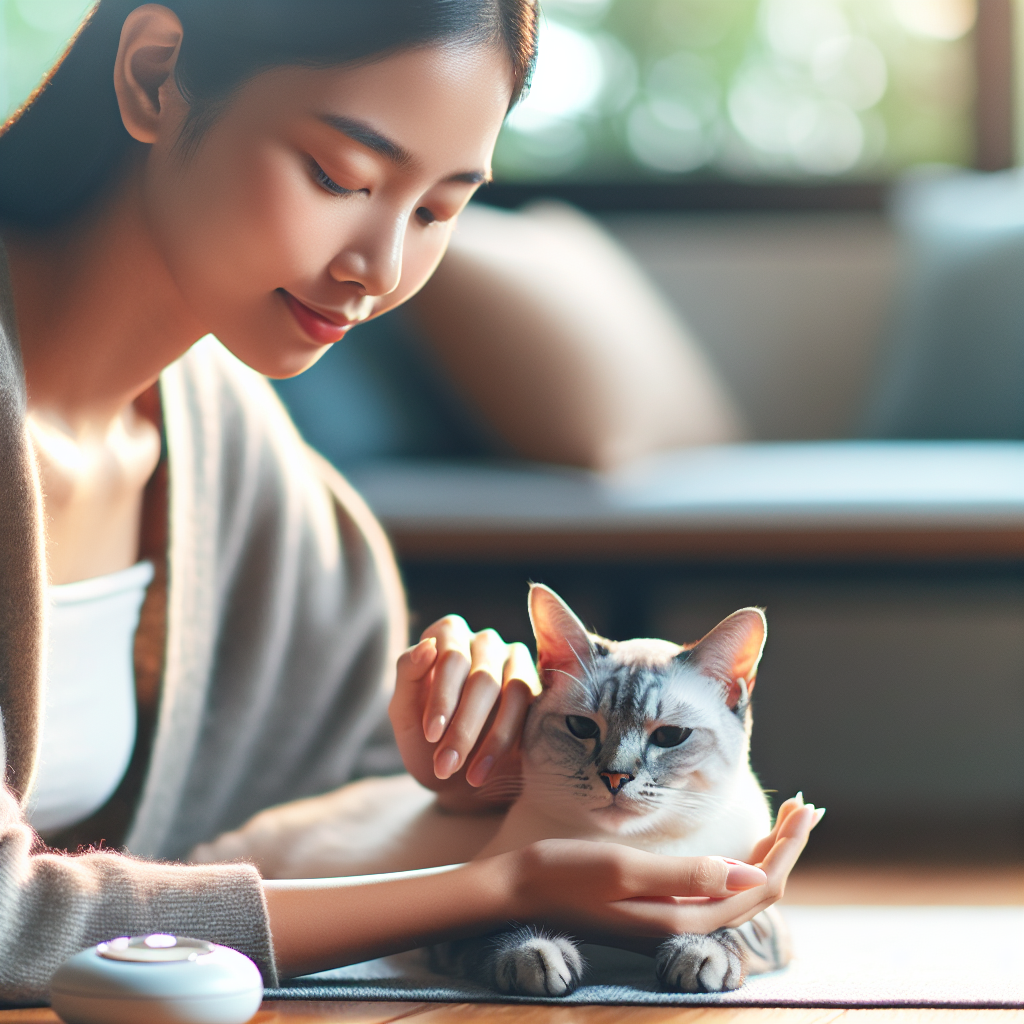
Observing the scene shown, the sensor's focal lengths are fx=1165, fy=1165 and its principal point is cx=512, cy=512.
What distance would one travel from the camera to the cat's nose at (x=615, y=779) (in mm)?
820

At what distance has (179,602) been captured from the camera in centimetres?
111

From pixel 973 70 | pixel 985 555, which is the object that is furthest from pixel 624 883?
pixel 973 70

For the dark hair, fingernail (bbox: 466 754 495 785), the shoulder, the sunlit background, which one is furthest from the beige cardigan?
the sunlit background

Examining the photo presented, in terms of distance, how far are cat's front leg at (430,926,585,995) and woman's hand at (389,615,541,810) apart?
0.11 meters

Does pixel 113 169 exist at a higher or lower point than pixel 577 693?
higher

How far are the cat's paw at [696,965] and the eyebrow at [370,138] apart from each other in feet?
1.86

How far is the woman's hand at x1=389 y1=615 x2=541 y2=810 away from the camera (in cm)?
84

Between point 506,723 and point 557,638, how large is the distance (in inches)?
3.0

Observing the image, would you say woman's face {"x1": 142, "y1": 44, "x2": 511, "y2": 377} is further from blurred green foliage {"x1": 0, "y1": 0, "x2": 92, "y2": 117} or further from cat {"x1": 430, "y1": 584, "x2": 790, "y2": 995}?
blurred green foliage {"x1": 0, "y1": 0, "x2": 92, "y2": 117}

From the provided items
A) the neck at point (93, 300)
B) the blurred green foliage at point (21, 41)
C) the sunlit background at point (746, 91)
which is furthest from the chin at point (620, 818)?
the blurred green foliage at point (21, 41)


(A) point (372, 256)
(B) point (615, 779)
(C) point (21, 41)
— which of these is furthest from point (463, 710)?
(C) point (21, 41)

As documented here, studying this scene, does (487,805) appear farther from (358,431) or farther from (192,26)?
(358,431)

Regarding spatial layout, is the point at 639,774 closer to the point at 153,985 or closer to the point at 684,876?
the point at 684,876

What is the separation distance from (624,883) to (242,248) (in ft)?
1.67
